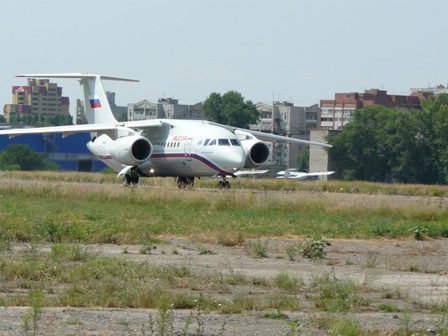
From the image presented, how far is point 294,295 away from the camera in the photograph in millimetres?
13344

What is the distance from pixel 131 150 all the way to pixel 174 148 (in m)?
1.73

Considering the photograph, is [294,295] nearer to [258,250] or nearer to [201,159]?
[258,250]

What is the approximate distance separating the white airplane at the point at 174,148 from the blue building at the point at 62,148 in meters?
34.4

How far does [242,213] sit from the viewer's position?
2630 centimetres

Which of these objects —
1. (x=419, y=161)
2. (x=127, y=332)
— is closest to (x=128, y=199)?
(x=127, y=332)

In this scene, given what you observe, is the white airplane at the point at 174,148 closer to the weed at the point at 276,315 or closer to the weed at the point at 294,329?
the weed at the point at 276,315

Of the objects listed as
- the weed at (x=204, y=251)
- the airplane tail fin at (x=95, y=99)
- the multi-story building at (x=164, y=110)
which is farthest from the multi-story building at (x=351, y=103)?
the weed at (x=204, y=251)

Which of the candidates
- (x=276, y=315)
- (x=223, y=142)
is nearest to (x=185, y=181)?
(x=223, y=142)

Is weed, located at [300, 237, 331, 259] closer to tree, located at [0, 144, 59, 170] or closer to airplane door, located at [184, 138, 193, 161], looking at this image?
airplane door, located at [184, 138, 193, 161]

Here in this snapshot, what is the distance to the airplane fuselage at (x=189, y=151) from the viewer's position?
131 feet

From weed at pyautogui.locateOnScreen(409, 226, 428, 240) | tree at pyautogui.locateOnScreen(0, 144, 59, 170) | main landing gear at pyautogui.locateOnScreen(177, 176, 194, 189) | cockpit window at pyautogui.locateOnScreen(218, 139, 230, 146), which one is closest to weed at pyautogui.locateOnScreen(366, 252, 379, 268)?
weed at pyautogui.locateOnScreen(409, 226, 428, 240)

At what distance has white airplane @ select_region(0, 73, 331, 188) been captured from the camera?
40.3m

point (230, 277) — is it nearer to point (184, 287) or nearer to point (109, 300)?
point (184, 287)

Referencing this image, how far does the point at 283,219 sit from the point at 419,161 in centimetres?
6112
